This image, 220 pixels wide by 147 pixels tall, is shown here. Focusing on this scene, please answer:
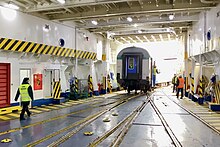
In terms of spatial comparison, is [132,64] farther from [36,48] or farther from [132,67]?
[36,48]

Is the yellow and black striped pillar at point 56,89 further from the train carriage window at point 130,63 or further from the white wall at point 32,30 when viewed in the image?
the train carriage window at point 130,63

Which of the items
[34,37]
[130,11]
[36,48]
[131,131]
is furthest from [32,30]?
[131,131]

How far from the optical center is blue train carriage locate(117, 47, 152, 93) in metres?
17.8

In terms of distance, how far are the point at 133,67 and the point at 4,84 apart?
1006cm

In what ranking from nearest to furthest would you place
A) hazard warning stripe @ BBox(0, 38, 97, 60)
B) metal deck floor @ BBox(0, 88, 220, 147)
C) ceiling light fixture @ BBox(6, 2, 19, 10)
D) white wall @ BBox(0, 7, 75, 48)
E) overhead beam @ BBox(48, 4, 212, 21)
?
metal deck floor @ BBox(0, 88, 220, 147), hazard warning stripe @ BBox(0, 38, 97, 60), ceiling light fixture @ BBox(6, 2, 19, 10), white wall @ BBox(0, 7, 75, 48), overhead beam @ BBox(48, 4, 212, 21)

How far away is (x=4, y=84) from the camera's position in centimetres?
1020

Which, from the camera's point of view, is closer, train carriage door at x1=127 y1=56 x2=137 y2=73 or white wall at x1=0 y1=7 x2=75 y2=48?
white wall at x1=0 y1=7 x2=75 y2=48

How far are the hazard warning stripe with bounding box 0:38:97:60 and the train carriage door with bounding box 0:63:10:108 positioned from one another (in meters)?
0.84

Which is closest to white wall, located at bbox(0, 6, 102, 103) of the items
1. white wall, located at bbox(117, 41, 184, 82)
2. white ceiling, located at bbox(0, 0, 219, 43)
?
white ceiling, located at bbox(0, 0, 219, 43)

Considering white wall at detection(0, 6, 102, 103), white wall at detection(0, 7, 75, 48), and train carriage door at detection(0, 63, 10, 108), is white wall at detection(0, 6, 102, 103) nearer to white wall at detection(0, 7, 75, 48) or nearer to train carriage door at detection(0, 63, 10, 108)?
white wall at detection(0, 7, 75, 48)

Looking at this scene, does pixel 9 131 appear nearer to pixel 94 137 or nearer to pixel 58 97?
pixel 94 137

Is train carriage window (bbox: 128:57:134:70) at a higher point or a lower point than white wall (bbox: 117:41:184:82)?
lower

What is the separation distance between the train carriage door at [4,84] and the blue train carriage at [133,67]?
932cm

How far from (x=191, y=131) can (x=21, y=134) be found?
4.68 m
